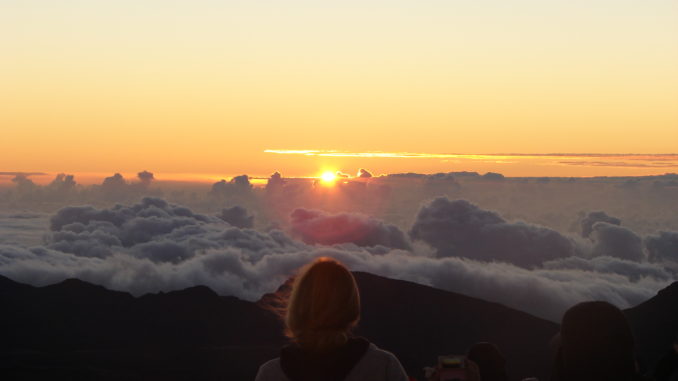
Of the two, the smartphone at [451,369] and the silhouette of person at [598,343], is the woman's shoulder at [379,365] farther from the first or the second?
the silhouette of person at [598,343]

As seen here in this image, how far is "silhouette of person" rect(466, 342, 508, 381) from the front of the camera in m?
6.84

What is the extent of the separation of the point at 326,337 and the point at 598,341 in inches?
71.6

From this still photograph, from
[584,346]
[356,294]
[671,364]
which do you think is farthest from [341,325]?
[671,364]

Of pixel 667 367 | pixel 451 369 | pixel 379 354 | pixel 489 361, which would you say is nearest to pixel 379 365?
pixel 379 354

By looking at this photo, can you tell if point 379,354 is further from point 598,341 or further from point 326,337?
point 598,341

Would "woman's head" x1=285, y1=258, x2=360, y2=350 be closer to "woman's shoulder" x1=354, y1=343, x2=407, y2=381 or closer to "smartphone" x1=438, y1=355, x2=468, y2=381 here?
"woman's shoulder" x1=354, y1=343, x2=407, y2=381

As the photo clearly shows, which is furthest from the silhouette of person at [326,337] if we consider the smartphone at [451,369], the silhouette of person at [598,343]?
the silhouette of person at [598,343]

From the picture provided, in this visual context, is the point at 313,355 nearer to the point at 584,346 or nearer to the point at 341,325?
the point at 341,325

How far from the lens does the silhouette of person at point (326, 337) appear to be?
564 centimetres

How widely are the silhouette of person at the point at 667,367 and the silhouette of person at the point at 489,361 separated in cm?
123

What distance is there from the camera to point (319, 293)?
5684 mm

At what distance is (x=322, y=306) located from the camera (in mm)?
5684

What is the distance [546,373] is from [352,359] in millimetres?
1658

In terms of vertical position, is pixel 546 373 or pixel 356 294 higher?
pixel 356 294
